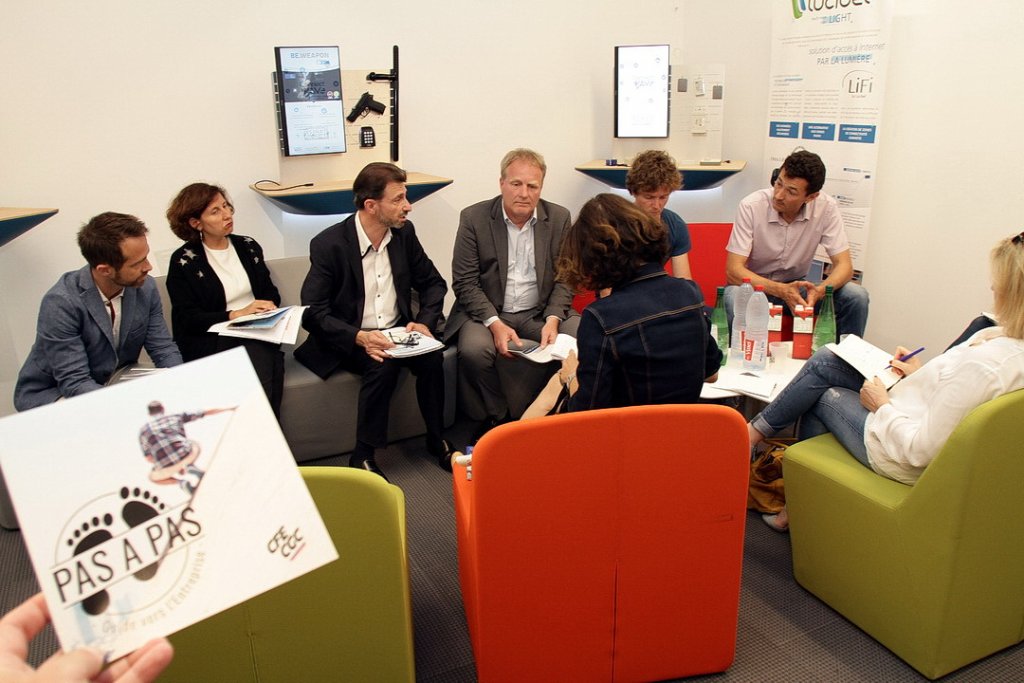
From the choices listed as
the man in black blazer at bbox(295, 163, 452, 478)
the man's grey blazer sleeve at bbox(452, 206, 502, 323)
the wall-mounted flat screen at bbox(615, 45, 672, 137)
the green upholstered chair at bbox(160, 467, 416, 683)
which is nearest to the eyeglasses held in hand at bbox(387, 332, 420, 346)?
the man in black blazer at bbox(295, 163, 452, 478)

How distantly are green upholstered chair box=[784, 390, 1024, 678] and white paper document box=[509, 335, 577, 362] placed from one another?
0.96 meters

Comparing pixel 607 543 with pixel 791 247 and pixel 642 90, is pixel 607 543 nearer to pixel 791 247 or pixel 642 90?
pixel 791 247

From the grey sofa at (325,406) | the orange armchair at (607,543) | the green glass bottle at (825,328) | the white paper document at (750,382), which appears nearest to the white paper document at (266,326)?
the grey sofa at (325,406)

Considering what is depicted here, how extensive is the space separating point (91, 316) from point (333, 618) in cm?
180

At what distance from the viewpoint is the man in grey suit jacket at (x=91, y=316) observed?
280 centimetres

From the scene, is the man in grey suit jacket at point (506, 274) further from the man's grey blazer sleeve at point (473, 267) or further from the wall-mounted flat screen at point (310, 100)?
the wall-mounted flat screen at point (310, 100)

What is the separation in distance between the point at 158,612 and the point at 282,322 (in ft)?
8.58

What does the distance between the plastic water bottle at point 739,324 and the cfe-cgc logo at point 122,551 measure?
250 centimetres

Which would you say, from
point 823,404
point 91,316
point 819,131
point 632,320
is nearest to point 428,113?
point 819,131

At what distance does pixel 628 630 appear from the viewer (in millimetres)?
2023

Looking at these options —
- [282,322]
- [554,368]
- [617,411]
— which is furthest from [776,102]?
[617,411]

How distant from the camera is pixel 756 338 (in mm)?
2941

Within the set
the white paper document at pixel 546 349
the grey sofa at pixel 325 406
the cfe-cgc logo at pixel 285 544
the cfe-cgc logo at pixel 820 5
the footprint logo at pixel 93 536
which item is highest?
the cfe-cgc logo at pixel 820 5

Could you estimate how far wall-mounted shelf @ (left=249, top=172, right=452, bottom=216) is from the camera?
13.7 feet
